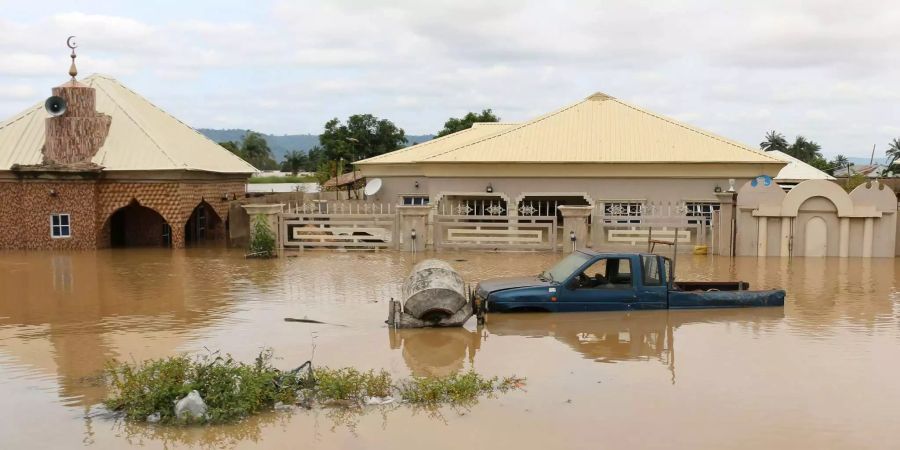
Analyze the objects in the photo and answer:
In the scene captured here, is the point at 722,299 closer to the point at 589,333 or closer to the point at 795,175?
the point at 589,333

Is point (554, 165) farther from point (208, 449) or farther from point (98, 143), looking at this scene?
point (208, 449)

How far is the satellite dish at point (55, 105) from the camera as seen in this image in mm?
23828

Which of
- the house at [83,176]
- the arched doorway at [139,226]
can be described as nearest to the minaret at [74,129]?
the house at [83,176]

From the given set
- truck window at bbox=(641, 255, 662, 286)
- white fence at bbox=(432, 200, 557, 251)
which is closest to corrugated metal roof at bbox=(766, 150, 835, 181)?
white fence at bbox=(432, 200, 557, 251)

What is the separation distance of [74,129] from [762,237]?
67.6ft

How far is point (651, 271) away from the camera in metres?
13.3

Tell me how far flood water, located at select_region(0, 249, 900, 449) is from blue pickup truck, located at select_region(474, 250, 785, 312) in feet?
0.72

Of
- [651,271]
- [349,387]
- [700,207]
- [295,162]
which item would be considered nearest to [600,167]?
[700,207]

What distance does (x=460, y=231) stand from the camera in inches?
930

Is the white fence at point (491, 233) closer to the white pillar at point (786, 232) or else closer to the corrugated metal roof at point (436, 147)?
the corrugated metal roof at point (436, 147)

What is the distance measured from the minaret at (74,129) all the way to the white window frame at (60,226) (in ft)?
5.29

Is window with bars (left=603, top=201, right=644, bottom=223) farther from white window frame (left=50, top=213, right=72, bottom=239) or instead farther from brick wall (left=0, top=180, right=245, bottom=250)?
white window frame (left=50, top=213, right=72, bottom=239)

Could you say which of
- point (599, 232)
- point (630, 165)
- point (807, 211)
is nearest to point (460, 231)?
point (599, 232)

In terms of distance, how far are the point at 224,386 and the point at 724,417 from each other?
526 cm
